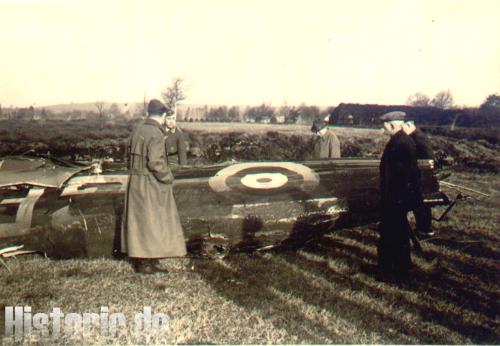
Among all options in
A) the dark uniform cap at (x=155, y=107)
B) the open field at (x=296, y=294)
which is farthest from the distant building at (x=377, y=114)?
the dark uniform cap at (x=155, y=107)

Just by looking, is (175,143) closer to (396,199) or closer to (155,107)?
(155,107)

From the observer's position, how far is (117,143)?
1277 cm

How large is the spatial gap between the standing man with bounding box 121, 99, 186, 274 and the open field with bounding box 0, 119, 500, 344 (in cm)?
34

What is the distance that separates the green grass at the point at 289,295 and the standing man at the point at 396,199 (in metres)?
0.22

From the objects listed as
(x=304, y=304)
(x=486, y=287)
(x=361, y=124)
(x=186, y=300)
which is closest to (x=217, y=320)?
(x=186, y=300)

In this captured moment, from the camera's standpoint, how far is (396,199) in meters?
3.97

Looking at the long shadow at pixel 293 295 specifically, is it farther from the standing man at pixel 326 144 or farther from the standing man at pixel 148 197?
the standing man at pixel 326 144

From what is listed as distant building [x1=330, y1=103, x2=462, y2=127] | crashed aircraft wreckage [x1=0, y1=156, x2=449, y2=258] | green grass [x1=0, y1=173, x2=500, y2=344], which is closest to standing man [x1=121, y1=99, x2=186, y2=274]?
green grass [x1=0, y1=173, x2=500, y2=344]

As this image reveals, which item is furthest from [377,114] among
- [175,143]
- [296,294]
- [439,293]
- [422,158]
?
[296,294]

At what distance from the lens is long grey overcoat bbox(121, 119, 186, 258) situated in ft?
13.1

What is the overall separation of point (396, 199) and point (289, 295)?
1.46m

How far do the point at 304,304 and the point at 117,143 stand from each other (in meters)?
10.7

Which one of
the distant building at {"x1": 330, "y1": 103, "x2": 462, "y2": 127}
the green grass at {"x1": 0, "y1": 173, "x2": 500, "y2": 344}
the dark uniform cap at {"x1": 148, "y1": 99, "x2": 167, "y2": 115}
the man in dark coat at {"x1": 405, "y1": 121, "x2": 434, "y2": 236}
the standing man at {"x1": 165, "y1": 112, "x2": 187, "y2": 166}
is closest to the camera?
the green grass at {"x1": 0, "y1": 173, "x2": 500, "y2": 344}

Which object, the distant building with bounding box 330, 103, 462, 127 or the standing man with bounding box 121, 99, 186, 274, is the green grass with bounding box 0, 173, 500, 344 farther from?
the distant building with bounding box 330, 103, 462, 127
